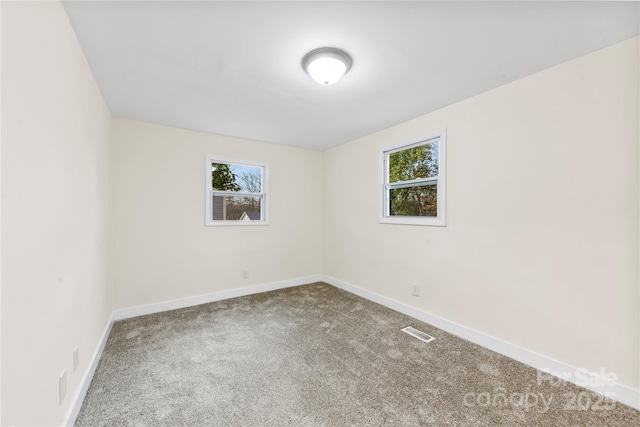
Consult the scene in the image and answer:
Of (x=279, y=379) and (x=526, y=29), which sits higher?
(x=526, y=29)

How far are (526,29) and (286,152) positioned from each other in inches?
129

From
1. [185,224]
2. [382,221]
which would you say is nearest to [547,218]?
[382,221]

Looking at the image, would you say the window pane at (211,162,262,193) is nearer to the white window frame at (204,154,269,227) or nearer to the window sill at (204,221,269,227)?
the white window frame at (204,154,269,227)

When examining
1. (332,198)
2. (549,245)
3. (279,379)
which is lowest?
(279,379)

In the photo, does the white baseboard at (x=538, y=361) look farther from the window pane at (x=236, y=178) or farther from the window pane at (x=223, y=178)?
the window pane at (x=223, y=178)

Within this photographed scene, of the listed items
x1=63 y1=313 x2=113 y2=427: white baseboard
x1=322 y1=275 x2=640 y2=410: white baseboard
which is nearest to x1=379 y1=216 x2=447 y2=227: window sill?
x1=322 y1=275 x2=640 y2=410: white baseboard

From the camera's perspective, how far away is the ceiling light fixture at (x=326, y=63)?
6.08 ft

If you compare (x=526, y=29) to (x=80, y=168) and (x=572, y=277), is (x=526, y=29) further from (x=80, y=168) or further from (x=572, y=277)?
(x=80, y=168)

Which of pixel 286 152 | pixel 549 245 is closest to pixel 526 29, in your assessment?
pixel 549 245

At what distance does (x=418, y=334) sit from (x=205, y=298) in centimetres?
271

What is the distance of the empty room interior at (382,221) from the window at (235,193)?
315 mm

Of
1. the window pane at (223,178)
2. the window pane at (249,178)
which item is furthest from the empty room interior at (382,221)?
the window pane at (249,178)

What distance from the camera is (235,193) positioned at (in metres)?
3.97

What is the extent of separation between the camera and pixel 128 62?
6.51ft
